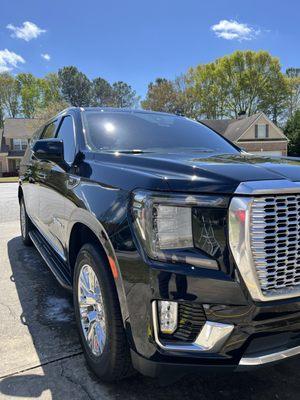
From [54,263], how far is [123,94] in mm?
74555

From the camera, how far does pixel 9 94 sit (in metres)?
63.2

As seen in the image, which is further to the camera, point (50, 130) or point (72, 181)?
point (50, 130)

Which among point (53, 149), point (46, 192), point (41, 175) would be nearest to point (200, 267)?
point (53, 149)

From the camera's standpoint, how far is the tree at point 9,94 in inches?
2462

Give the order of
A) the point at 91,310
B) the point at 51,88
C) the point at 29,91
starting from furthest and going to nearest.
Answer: the point at 51,88, the point at 29,91, the point at 91,310

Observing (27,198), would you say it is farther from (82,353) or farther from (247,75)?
(247,75)

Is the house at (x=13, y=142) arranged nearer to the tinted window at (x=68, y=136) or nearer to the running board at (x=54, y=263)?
the running board at (x=54, y=263)

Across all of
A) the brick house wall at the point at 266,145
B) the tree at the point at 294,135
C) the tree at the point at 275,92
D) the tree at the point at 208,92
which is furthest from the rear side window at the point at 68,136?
the tree at the point at 275,92

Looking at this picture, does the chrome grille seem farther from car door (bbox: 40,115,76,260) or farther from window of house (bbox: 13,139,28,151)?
window of house (bbox: 13,139,28,151)

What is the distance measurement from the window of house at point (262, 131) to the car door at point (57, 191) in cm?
3906

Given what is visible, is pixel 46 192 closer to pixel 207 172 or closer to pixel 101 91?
pixel 207 172

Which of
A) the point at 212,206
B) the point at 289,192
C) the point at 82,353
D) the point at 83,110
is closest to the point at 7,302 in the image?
the point at 82,353

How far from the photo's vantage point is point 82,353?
3.13m

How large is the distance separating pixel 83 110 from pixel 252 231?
2456 millimetres
